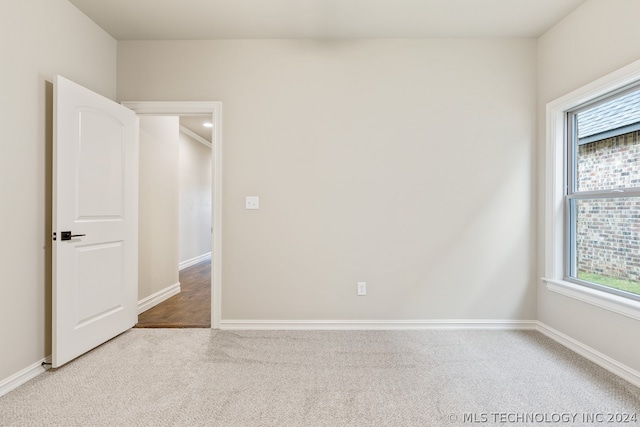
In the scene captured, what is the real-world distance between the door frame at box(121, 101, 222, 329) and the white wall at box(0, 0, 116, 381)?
0.62 m

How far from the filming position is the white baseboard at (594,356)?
2020 millimetres

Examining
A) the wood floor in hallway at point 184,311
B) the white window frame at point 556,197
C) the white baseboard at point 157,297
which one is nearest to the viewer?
the white window frame at point 556,197

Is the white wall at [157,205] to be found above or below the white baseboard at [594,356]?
above

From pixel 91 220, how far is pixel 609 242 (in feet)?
12.9

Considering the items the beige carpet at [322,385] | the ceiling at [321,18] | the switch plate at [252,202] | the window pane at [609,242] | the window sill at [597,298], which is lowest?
the beige carpet at [322,385]

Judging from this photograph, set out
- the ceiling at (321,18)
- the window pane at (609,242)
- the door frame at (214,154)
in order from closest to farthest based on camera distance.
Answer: the window pane at (609,242) → the ceiling at (321,18) → the door frame at (214,154)

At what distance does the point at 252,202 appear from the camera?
2881 mm

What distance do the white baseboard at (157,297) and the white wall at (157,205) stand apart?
0.05 m

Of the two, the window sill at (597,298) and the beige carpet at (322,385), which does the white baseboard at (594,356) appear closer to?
the beige carpet at (322,385)

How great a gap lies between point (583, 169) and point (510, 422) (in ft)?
6.81

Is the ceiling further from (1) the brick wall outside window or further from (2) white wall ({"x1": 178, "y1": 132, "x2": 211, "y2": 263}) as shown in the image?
(2) white wall ({"x1": 178, "y1": 132, "x2": 211, "y2": 263})

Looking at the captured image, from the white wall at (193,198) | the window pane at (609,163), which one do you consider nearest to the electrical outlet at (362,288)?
the window pane at (609,163)

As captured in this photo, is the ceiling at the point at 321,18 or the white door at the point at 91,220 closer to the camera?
the white door at the point at 91,220

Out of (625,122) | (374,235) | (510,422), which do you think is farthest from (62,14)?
(625,122)
